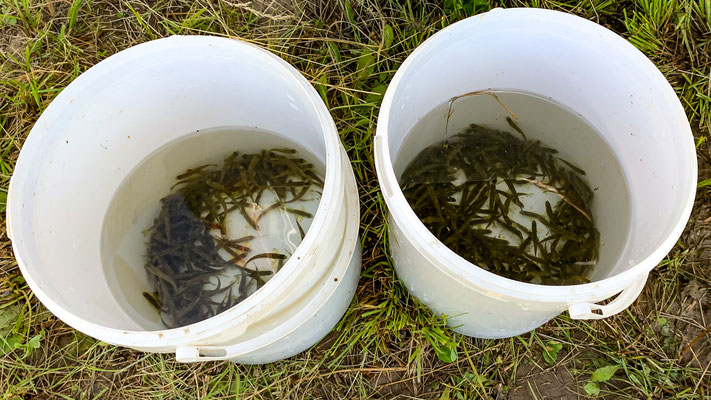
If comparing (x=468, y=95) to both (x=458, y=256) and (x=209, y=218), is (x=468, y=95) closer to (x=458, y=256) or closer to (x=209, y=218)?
(x=458, y=256)

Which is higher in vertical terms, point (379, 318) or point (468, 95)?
point (468, 95)

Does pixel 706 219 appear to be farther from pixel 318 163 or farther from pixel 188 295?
pixel 188 295

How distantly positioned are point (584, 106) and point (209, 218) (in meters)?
1.20

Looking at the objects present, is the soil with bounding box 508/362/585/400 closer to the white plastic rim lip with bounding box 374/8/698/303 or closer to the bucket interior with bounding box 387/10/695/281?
the bucket interior with bounding box 387/10/695/281

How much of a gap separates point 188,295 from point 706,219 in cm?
166

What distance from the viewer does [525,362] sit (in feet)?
5.35

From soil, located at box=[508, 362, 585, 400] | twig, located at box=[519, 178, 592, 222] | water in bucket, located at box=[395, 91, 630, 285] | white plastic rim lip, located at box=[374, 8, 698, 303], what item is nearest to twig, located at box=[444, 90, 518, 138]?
water in bucket, located at box=[395, 91, 630, 285]

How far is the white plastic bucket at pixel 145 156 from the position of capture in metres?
1.04

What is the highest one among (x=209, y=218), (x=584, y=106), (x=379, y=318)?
(x=584, y=106)

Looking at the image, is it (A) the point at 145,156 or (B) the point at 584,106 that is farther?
(A) the point at 145,156

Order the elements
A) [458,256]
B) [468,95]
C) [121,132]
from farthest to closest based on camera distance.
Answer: [468,95]
[121,132]
[458,256]

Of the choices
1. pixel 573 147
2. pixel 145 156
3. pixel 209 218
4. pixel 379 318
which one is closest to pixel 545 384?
pixel 379 318

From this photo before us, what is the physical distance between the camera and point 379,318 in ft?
5.27

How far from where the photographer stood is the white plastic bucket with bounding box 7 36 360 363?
104 centimetres
